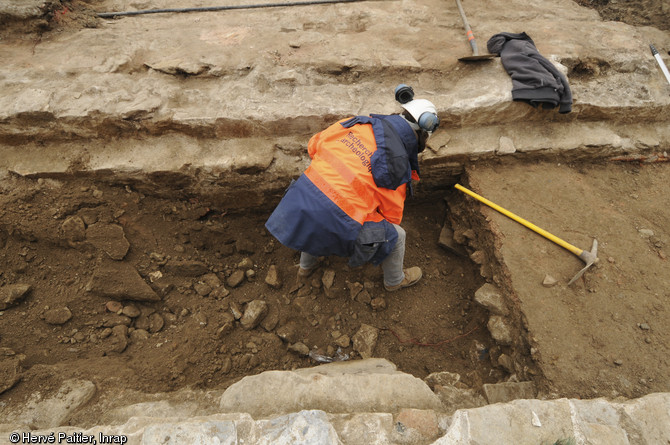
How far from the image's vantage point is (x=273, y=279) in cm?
305

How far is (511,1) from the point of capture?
4.16 m

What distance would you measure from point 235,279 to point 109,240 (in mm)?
980

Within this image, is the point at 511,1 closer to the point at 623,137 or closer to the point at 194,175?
the point at 623,137

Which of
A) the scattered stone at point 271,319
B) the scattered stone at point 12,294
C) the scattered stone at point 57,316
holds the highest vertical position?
the scattered stone at point 12,294

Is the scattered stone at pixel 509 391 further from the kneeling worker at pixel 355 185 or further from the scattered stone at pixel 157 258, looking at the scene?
the scattered stone at pixel 157 258

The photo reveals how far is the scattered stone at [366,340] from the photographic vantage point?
275 centimetres

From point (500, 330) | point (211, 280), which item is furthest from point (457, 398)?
point (211, 280)

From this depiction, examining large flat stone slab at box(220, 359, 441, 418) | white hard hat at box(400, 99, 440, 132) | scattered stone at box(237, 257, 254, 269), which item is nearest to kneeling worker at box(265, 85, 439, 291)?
white hard hat at box(400, 99, 440, 132)

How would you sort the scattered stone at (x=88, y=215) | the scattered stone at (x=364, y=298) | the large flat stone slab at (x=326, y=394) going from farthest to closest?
the scattered stone at (x=364, y=298)
the scattered stone at (x=88, y=215)
the large flat stone slab at (x=326, y=394)

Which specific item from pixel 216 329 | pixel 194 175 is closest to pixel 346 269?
pixel 216 329

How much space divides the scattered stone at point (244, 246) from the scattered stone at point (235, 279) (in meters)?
0.22

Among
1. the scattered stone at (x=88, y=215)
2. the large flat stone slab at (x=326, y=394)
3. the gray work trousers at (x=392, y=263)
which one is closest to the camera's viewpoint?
the large flat stone slab at (x=326, y=394)

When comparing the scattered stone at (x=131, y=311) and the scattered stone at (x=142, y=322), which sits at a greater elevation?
the scattered stone at (x=131, y=311)

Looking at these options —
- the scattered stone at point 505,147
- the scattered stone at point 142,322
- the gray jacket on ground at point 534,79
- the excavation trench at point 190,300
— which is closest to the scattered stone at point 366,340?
the excavation trench at point 190,300
